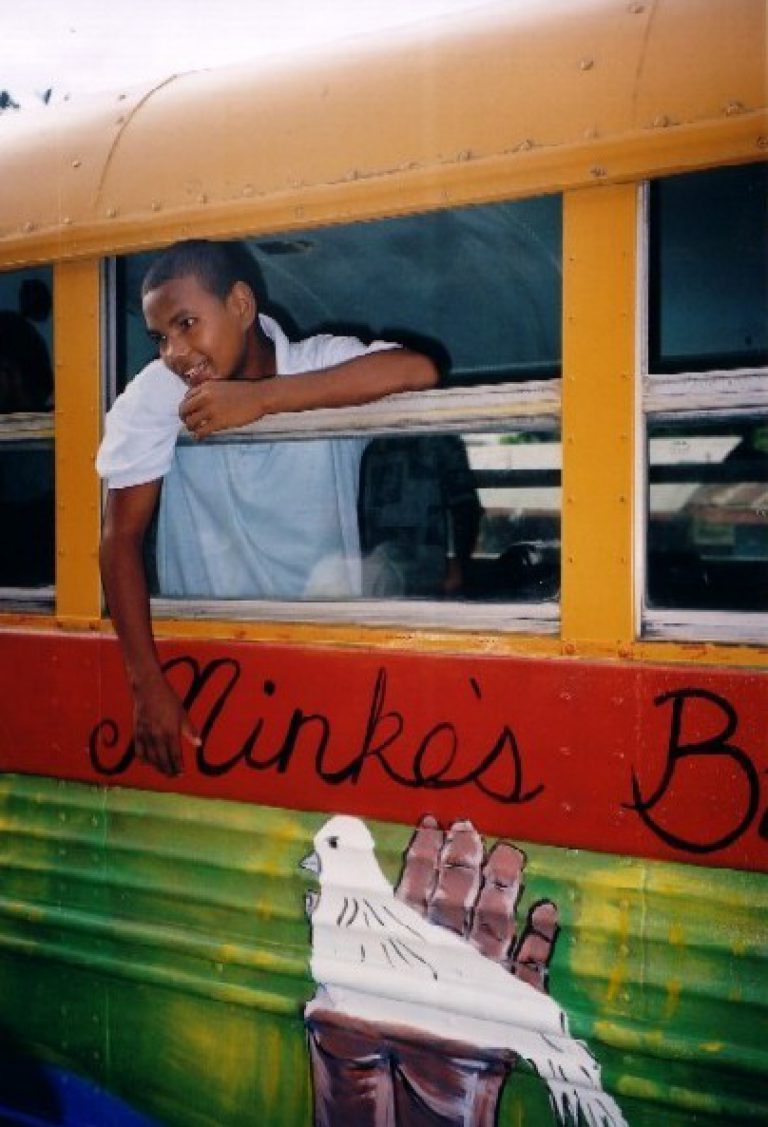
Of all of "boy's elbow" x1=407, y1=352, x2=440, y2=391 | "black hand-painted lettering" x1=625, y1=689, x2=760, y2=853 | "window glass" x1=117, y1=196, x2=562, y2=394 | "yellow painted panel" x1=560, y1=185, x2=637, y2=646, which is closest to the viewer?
"black hand-painted lettering" x1=625, y1=689, x2=760, y2=853

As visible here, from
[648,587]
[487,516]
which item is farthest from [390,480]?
[648,587]

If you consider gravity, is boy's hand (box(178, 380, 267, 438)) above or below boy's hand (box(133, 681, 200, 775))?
above

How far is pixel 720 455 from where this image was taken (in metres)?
2.39

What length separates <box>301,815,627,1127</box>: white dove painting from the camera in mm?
2051

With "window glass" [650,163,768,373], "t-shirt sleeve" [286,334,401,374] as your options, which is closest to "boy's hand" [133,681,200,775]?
"t-shirt sleeve" [286,334,401,374]

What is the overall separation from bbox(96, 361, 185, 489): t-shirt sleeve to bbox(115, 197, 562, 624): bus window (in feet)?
0.13

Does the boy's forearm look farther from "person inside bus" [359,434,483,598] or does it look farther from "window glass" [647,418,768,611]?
"window glass" [647,418,768,611]

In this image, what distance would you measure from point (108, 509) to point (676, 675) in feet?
3.98

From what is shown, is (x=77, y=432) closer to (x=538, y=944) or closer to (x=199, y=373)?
(x=199, y=373)

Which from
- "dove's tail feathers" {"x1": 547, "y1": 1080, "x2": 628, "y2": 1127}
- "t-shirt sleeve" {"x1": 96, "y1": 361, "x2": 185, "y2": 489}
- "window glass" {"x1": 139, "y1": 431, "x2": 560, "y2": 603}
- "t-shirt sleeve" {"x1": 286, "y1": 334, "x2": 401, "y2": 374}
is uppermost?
"t-shirt sleeve" {"x1": 286, "y1": 334, "x2": 401, "y2": 374}

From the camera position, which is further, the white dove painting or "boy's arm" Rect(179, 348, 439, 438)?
"boy's arm" Rect(179, 348, 439, 438)

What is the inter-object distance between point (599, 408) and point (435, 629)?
490 millimetres

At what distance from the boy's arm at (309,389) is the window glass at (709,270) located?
16.7 inches

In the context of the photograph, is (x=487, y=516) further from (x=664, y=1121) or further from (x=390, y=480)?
(x=664, y=1121)
